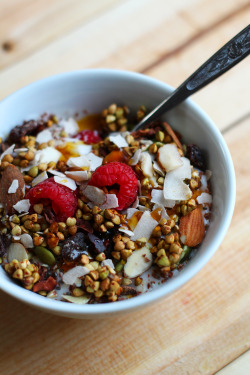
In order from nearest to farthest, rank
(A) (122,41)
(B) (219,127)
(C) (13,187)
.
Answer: (C) (13,187)
(B) (219,127)
(A) (122,41)

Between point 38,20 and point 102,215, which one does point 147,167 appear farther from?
point 38,20

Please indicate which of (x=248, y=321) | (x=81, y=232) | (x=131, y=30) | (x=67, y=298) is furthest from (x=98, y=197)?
(x=131, y=30)

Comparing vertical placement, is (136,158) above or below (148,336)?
above

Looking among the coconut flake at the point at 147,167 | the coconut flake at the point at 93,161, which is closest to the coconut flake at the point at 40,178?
the coconut flake at the point at 93,161

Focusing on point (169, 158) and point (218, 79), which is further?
point (218, 79)

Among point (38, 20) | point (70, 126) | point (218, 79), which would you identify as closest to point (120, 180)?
point (70, 126)

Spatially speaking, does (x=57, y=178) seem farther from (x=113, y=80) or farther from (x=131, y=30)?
(x=131, y=30)
